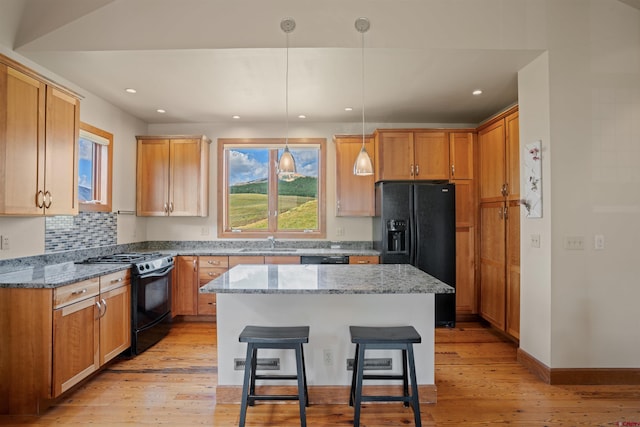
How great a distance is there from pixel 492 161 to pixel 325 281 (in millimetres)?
2571

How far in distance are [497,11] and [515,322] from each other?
270 centimetres

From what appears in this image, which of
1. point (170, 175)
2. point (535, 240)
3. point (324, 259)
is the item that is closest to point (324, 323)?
point (324, 259)

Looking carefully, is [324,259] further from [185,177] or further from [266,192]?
[185,177]

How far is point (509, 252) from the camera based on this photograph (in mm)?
3365

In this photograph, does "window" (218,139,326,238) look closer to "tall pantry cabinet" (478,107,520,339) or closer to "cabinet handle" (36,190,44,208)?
"tall pantry cabinet" (478,107,520,339)

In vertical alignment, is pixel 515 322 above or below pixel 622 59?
below

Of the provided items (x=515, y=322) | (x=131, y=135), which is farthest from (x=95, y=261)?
(x=515, y=322)

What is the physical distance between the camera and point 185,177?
14.0 feet

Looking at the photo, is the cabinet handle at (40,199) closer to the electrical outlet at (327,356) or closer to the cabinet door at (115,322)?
the cabinet door at (115,322)

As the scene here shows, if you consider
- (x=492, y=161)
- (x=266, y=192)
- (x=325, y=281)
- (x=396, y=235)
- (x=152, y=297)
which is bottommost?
(x=152, y=297)

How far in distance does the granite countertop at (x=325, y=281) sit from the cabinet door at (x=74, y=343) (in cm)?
106

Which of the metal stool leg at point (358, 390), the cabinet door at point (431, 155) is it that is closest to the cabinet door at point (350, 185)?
the cabinet door at point (431, 155)

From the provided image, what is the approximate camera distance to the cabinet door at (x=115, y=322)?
8.83 ft

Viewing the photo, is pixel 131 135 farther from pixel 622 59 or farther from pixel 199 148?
pixel 622 59
